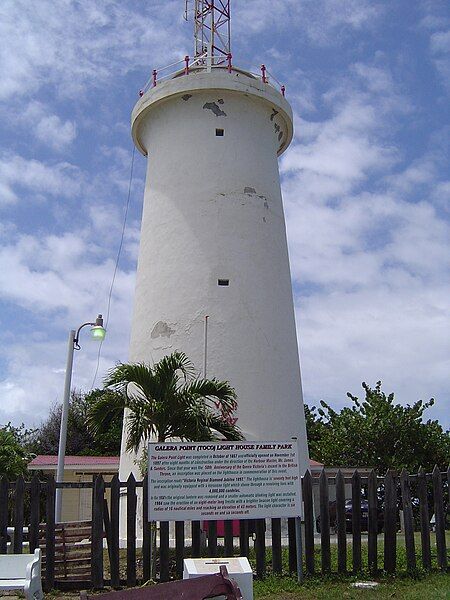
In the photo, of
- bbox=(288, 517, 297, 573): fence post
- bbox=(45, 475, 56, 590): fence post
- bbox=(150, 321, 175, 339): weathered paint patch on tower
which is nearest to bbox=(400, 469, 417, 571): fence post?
bbox=(288, 517, 297, 573): fence post

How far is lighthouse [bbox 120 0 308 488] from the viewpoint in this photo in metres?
17.6

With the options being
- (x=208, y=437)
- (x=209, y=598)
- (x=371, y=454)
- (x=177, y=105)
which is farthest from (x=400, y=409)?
(x=209, y=598)

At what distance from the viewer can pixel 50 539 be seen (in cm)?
1072

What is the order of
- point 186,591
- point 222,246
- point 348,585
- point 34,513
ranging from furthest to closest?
point 222,246, point 34,513, point 348,585, point 186,591

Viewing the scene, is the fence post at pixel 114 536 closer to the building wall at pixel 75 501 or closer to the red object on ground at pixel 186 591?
the red object on ground at pixel 186 591

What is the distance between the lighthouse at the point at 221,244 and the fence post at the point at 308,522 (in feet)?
19.0

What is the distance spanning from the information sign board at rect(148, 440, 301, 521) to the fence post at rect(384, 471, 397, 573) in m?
1.72

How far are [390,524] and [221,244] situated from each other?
9.06 metres

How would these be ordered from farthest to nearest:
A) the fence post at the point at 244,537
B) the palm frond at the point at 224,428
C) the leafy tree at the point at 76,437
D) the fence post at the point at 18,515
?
the leafy tree at the point at 76,437 < the palm frond at the point at 224,428 < the fence post at the point at 244,537 < the fence post at the point at 18,515

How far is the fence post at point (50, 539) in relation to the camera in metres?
10.5

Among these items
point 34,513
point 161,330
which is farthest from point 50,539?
point 161,330

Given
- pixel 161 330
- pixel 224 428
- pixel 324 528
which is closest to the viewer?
pixel 324 528

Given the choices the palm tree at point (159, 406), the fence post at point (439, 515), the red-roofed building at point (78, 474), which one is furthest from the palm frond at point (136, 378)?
the red-roofed building at point (78, 474)

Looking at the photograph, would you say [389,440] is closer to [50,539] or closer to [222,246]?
[222,246]
